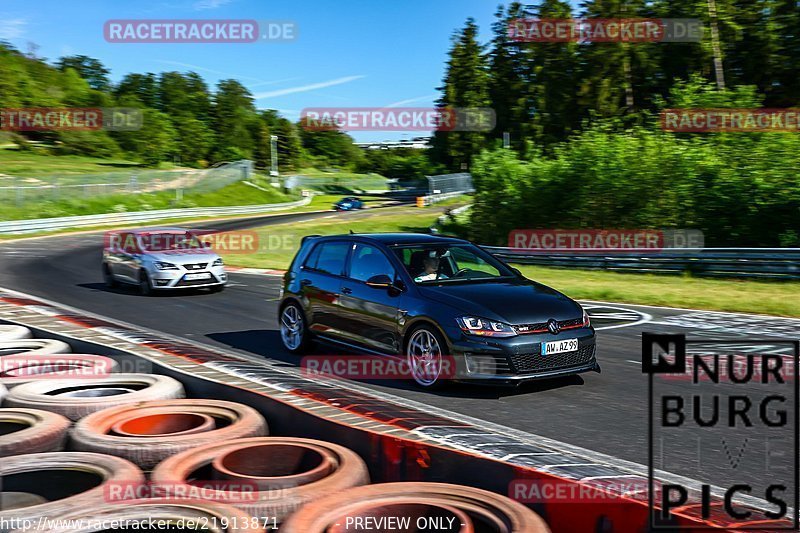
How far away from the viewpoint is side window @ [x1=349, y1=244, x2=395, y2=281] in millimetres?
9602

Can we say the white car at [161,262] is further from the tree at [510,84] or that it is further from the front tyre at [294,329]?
the tree at [510,84]

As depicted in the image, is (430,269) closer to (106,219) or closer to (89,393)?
(89,393)

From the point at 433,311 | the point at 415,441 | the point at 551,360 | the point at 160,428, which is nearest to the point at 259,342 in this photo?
the point at 433,311

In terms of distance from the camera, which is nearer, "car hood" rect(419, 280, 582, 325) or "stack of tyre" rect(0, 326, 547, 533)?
"stack of tyre" rect(0, 326, 547, 533)

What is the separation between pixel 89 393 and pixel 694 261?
752 inches

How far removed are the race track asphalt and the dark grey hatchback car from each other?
0.34 m

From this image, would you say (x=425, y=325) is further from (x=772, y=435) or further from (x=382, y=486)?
(x=382, y=486)

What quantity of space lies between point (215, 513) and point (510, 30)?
269 ft

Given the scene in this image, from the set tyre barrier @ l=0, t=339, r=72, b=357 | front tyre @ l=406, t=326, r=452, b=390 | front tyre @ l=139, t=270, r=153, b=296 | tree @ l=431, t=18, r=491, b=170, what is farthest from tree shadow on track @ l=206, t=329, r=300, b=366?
tree @ l=431, t=18, r=491, b=170

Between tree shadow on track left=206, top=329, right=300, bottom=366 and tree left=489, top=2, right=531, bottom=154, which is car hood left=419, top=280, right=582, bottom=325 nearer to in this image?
tree shadow on track left=206, top=329, right=300, bottom=366

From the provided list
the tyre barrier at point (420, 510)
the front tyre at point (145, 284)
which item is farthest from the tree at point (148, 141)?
the tyre barrier at point (420, 510)

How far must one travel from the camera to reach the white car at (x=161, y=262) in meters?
17.9

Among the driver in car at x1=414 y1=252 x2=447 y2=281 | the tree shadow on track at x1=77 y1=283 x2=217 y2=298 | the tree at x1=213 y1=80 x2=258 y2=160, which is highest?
the tree at x1=213 y1=80 x2=258 y2=160

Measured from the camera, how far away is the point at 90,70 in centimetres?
15525
